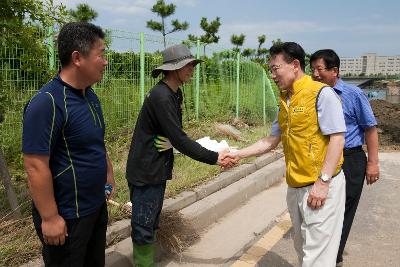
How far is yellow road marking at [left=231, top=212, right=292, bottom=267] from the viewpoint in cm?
413

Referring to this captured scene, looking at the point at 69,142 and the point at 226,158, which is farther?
the point at 226,158

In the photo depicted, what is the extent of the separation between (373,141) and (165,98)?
1867 millimetres

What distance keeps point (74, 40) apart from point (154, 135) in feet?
3.95

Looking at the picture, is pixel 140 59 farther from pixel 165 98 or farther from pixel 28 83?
pixel 165 98

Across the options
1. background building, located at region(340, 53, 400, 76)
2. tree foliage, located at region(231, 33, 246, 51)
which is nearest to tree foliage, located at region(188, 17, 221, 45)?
tree foliage, located at region(231, 33, 246, 51)

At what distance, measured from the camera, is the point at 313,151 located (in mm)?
2906

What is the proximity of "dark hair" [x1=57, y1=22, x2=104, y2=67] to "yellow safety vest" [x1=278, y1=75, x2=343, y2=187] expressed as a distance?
1.38 metres

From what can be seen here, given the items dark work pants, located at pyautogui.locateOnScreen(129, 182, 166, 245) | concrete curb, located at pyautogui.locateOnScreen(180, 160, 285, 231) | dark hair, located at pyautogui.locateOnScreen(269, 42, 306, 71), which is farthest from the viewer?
concrete curb, located at pyautogui.locateOnScreen(180, 160, 285, 231)

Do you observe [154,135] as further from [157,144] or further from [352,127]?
[352,127]

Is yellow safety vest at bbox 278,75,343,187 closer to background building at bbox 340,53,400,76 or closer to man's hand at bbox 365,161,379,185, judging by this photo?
man's hand at bbox 365,161,379,185

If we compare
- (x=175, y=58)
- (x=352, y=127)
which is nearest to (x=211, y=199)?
(x=352, y=127)

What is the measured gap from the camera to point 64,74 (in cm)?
232

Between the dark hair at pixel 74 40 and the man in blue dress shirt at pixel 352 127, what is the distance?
2138mm

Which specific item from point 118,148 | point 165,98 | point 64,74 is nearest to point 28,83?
point 118,148
